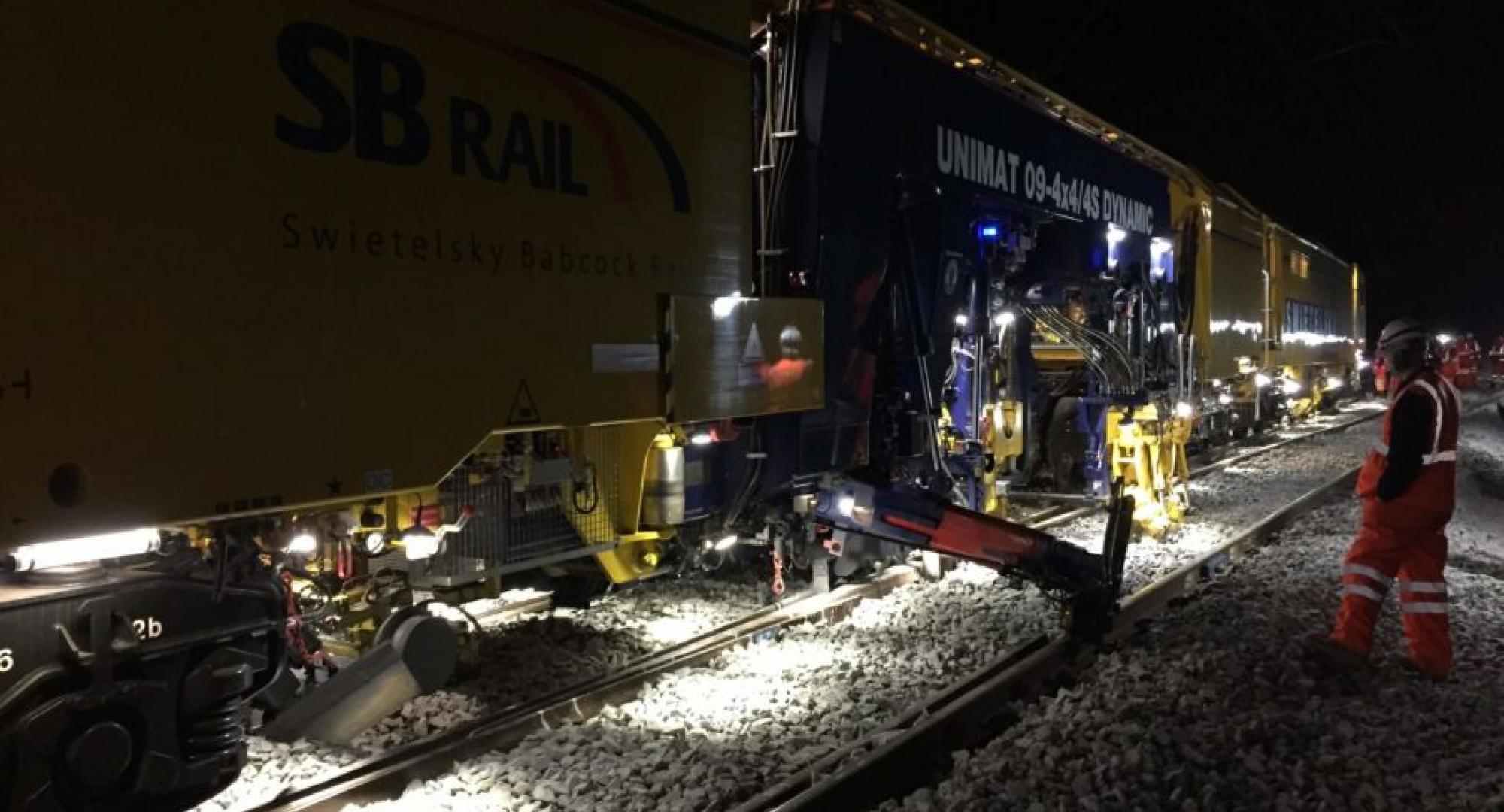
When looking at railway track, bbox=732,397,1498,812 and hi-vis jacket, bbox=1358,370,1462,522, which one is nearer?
railway track, bbox=732,397,1498,812

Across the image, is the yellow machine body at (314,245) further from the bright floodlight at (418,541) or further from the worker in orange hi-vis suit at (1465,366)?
the worker in orange hi-vis suit at (1465,366)

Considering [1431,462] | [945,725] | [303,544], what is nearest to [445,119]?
[303,544]

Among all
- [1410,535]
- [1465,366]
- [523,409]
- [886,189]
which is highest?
[886,189]

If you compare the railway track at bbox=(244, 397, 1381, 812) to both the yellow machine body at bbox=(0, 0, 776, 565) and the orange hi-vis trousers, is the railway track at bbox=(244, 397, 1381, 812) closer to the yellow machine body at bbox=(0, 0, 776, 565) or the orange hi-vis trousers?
the yellow machine body at bbox=(0, 0, 776, 565)

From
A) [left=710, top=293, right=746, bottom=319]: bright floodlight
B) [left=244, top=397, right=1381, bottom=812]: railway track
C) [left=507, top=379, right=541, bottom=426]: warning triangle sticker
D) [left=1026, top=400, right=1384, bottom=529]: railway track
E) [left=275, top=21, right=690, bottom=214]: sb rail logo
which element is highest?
[left=275, top=21, right=690, bottom=214]: sb rail logo

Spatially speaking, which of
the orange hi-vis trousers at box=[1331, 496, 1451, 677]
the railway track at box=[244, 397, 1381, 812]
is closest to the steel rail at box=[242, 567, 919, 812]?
the railway track at box=[244, 397, 1381, 812]

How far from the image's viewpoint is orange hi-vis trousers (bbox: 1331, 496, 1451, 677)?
18.3 ft

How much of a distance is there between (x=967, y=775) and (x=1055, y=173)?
596 centimetres

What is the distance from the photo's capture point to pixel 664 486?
516 cm

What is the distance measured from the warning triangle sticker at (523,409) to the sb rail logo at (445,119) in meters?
0.74

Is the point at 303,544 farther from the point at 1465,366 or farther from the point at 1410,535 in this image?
the point at 1465,366

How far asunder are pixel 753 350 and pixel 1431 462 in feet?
11.9

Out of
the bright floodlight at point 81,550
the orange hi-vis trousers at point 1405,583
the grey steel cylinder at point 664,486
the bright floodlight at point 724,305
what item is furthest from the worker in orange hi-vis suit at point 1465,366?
the bright floodlight at point 81,550

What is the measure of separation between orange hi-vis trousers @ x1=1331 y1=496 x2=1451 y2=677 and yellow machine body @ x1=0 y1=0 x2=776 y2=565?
3.87 meters
